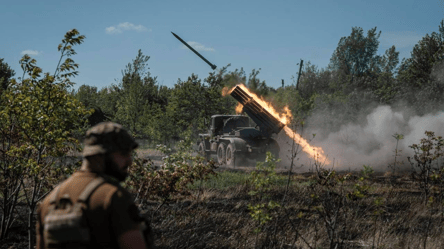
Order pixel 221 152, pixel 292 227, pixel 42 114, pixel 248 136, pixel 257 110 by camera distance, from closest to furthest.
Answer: pixel 42 114
pixel 292 227
pixel 257 110
pixel 248 136
pixel 221 152

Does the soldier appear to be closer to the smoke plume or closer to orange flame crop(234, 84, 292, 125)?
orange flame crop(234, 84, 292, 125)

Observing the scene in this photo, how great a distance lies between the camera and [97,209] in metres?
1.77

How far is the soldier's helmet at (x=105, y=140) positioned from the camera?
192cm

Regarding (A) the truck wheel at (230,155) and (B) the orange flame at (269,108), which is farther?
(A) the truck wheel at (230,155)

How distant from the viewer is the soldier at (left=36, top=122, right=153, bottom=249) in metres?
1.77

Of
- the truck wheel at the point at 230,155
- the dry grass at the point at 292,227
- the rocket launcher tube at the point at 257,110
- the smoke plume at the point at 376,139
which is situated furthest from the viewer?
the smoke plume at the point at 376,139

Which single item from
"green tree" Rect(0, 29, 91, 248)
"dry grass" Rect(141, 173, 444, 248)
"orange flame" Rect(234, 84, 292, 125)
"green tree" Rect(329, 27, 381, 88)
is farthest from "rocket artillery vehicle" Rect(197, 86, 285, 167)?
"green tree" Rect(329, 27, 381, 88)

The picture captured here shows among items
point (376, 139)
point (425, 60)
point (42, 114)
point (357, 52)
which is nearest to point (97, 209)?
point (42, 114)

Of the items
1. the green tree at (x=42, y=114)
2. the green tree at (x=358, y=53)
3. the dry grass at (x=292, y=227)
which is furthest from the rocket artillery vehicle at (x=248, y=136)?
the green tree at (x=358, y=53)

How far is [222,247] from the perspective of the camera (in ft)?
19.8

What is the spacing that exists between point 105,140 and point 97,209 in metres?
0.34

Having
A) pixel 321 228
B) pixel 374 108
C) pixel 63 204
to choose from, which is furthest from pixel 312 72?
pixel 63 204

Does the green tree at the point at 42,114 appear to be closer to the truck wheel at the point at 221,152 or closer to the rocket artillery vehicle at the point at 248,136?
the rocket artillery vehicle at the point at 248,136

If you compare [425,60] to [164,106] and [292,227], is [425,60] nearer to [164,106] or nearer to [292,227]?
[164,106]
